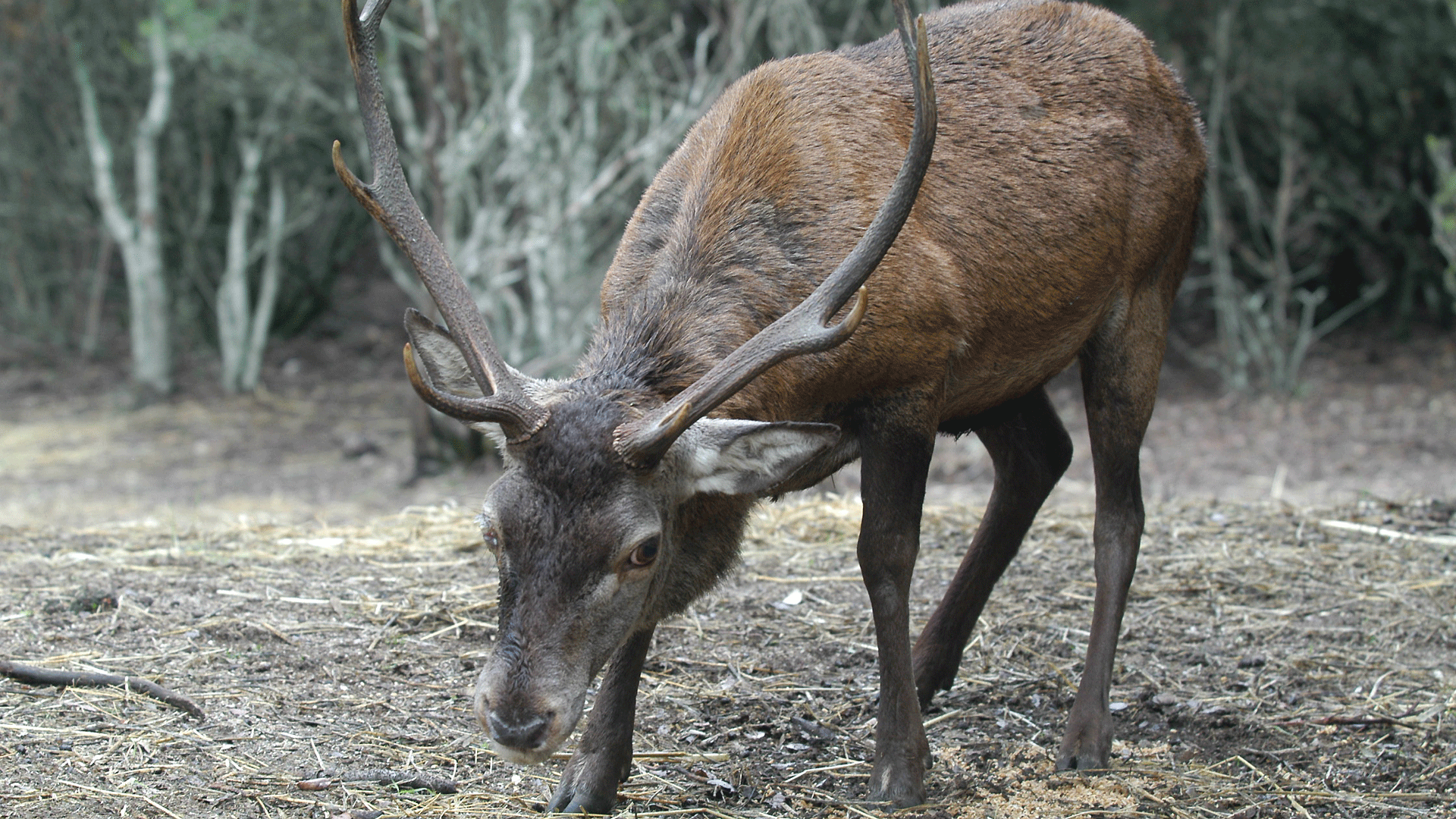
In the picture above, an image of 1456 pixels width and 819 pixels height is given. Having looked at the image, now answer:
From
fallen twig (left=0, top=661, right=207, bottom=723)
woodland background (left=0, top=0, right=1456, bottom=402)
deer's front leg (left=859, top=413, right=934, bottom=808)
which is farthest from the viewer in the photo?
woodland background (left=0, top=0, right=1456, bottom=402)

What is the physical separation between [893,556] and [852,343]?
24.9 inches

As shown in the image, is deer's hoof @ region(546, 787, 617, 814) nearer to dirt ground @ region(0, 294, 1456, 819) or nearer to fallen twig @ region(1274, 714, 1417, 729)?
dirt ground @ region(0, 294, 1456, 819)

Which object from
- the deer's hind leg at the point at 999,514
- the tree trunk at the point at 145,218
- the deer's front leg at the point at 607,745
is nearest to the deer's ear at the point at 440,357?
the deer's front leg at the point at 607,745

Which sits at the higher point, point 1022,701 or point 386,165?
point 386,165

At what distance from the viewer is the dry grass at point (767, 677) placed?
3.60 m

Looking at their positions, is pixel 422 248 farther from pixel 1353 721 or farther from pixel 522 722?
pixel 1353 721

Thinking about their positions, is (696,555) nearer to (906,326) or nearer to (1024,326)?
(906,326)

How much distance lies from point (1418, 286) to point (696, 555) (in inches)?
479

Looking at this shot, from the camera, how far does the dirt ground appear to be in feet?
11.8

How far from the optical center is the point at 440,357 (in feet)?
11.6

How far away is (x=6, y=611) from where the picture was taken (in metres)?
4.52

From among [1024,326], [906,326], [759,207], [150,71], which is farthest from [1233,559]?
[150,71]

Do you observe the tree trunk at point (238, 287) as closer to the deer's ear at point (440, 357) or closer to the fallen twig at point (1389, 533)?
the deer's ear at point (440, 357)

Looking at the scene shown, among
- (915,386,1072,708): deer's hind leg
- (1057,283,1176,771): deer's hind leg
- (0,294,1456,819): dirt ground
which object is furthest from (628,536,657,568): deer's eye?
(1057,283,1176,771): deer's hind leg
